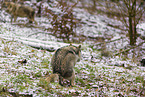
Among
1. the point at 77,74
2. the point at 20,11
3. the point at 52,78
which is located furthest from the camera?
the point at 20,11

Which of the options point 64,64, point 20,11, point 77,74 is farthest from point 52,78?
point 20,11

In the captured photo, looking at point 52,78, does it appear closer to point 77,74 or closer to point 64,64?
point 64,64

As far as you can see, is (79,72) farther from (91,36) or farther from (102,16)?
(102,16)

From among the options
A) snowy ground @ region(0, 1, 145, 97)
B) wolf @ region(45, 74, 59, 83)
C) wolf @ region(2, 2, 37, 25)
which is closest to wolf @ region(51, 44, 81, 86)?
wolf @ region(45, 74, 59, 83)

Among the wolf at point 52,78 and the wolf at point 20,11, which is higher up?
the wolf at point 20,11

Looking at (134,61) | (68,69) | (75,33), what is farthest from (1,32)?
(134,61)

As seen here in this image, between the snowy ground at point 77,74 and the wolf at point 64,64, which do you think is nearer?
the snowy ground at point 77,74

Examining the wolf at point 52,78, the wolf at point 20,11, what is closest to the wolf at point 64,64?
the wolf at point 52,78

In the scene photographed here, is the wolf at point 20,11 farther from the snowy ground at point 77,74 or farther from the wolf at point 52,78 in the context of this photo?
the wolf at point 52,78

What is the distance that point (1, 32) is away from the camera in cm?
1116

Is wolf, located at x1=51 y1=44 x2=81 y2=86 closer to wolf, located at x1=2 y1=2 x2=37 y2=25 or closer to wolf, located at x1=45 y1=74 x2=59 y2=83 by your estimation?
wolf, located at x1=45 y1=74 x2=59 y2=83

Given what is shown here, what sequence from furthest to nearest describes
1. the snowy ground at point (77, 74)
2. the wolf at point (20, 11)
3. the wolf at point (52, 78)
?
the wolf at point (20, 11)
the wolf at point (52, 78)
the snowy ground at point (77, 74)

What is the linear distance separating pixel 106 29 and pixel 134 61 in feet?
24.0

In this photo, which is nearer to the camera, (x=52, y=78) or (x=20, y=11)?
(x=52, y=78)
